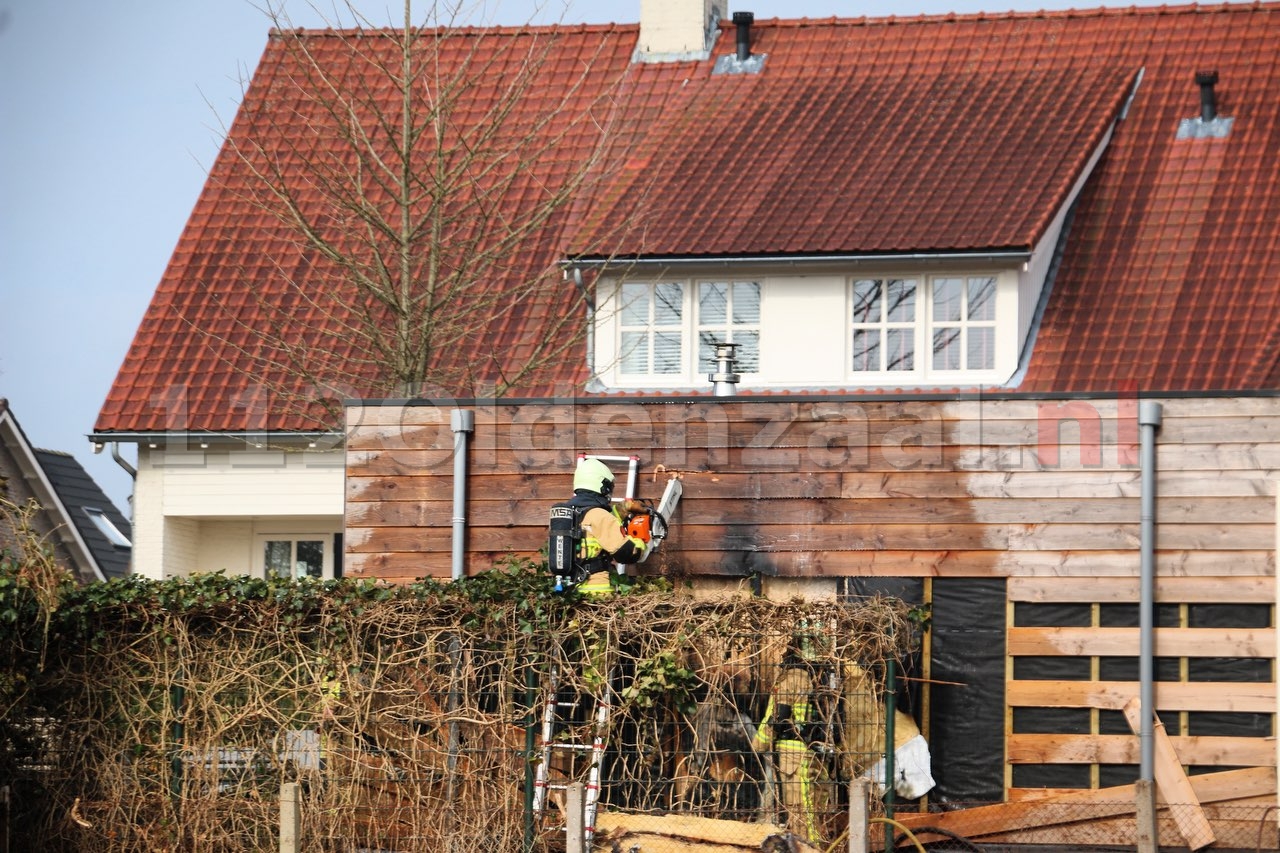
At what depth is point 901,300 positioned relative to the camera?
2072cm

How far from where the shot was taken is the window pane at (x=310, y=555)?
23.3 meters

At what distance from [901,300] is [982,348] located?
3.61 feet

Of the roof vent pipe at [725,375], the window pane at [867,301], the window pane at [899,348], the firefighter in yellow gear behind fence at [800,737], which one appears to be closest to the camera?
the firefighter in yellow gear behind fence at [800,737]

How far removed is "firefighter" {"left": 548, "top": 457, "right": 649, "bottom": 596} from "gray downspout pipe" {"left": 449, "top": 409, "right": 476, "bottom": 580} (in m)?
1.50

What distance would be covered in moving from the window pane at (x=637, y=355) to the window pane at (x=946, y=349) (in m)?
3.44

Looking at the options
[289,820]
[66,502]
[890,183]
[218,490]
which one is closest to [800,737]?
[289,820]

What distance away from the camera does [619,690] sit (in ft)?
43.3

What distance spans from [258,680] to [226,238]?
1184 cm

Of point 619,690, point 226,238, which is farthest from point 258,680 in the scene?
point 226,238

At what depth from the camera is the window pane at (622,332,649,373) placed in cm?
2119

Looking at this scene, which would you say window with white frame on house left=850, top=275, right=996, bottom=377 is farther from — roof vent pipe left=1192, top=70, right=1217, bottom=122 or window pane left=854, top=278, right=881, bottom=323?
roof vent pipe left=1192, top=70, right=1217, bottom=122

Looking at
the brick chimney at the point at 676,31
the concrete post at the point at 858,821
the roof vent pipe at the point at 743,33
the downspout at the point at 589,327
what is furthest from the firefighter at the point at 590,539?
the brick chimney at the point at 676,31

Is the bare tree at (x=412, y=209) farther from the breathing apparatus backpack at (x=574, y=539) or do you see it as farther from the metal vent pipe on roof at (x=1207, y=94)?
the metal vent pipe on roof at (x=1207, y=94)

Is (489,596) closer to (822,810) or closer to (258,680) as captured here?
(258,680)
